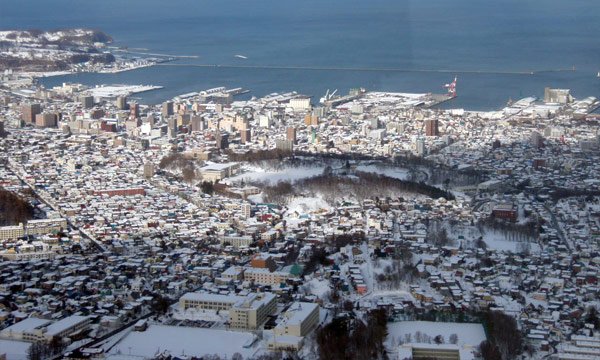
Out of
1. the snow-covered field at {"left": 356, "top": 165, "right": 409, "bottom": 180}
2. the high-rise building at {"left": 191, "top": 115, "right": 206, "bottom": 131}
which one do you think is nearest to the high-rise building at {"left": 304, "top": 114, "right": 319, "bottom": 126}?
the high-rise building at {"left": 191, "top": 115, "right": 206, "bottom": 131}

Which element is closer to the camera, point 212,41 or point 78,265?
point 78,265

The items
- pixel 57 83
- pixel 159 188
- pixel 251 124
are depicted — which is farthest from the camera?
pixel 57 83

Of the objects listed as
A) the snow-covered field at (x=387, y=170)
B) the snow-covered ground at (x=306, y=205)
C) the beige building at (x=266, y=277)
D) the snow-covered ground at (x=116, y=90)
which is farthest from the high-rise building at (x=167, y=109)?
the beige building at (x=266, y=277)

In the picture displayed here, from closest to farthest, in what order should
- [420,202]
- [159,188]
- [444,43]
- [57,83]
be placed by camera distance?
[420,202] → [159,188] → [57,83] → [444,43]

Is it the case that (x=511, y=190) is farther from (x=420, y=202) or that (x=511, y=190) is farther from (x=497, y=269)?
(x=497, y=269)

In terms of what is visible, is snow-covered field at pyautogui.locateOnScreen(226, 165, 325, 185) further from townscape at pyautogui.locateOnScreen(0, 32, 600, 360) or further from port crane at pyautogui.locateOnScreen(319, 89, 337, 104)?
port crane at pyautogui.locateOnScreen(319, 89, 337, 104)

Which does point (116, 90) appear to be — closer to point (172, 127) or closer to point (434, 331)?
point (172, 127)

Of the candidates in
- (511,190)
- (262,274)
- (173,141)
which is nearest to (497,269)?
(262,274)
